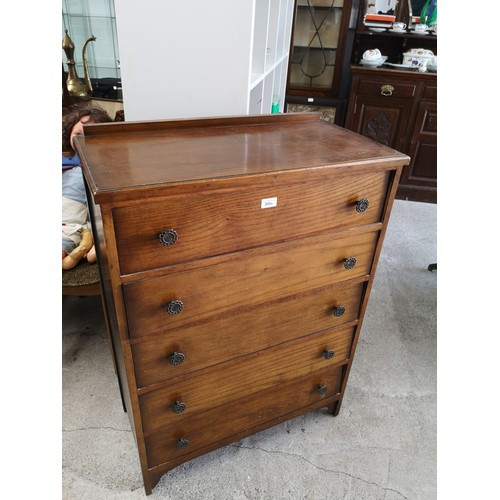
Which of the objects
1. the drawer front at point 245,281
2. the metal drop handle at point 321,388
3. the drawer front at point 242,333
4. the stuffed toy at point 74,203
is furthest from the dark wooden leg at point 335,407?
the stuffed toy at point 74,203

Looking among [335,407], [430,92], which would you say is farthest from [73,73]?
[430,92]

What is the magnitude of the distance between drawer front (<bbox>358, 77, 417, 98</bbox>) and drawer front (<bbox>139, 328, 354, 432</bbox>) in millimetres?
2411

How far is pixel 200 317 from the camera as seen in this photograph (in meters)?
1.07

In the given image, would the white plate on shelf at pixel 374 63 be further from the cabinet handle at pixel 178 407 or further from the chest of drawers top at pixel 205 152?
the cabinet handle at pixel 178 407

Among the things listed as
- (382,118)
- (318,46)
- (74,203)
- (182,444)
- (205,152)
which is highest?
(318,46)

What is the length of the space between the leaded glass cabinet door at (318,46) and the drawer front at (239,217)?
2.48m

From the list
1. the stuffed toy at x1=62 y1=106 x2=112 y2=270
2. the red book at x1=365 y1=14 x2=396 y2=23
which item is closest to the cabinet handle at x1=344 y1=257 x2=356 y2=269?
the stuffed toy at x1=62 y1=106 x2=112 y2=270

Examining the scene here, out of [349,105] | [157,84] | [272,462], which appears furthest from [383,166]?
[349,105]

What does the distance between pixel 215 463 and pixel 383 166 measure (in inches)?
46.6

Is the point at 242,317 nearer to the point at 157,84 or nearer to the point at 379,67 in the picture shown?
the point at 157,84

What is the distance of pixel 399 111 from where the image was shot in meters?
3.23

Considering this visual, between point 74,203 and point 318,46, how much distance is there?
7.66 feet

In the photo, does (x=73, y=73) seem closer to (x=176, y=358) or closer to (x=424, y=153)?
(x=176, y=358)

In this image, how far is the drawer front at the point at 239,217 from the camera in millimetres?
874
